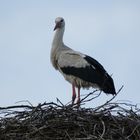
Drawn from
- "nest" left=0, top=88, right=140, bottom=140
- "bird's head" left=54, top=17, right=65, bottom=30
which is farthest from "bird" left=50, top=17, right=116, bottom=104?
"nest" left=0, top=88, right=140, bottom=140

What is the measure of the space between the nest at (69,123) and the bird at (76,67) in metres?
3.65

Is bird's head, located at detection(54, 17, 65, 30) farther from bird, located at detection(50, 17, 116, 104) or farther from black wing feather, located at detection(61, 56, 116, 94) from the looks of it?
black wing feather, located at detection(61, 56, 116, 94)

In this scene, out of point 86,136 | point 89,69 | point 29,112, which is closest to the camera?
point 86,136

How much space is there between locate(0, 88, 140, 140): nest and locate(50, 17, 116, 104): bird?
12.0ft

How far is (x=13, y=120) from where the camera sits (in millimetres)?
8414

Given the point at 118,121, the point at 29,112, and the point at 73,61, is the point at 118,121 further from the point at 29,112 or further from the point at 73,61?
the point at 73,61

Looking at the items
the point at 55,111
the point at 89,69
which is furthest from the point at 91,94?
the point at 89,69

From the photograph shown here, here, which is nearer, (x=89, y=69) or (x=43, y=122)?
(x=43, y=122)

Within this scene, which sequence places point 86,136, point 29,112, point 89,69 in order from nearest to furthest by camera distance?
point 86,136 → point 29,112 → point 89,69

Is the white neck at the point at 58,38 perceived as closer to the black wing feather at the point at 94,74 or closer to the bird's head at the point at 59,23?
the bird's head at the point at 59,23

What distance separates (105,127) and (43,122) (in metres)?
0.67

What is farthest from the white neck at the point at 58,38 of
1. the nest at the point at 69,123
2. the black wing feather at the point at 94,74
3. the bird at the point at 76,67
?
the nest at the point at 69,123

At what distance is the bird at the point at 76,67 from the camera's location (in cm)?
1237

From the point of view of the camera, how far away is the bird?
40.6 feet
